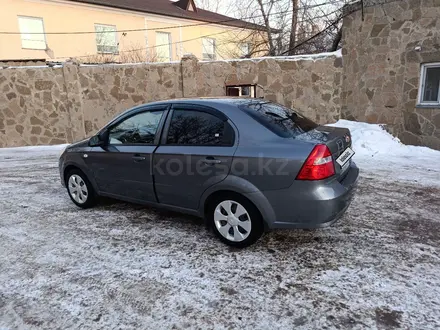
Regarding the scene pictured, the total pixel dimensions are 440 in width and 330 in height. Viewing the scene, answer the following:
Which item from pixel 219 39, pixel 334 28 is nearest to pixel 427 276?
pixel 334 28

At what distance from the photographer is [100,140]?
426 centimetres

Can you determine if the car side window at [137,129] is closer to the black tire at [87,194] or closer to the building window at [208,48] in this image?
the black tire at [87,194]

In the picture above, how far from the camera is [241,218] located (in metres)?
3.23

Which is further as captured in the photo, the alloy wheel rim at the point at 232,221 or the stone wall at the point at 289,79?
the stone wall at the point at 289,79

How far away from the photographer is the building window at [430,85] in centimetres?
736

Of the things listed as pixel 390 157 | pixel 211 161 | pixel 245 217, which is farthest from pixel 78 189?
pixel 390 157

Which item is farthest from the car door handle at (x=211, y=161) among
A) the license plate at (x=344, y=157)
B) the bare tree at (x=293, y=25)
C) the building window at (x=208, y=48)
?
the building window at (x=208, y=48)

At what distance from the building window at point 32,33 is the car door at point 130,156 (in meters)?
18.4

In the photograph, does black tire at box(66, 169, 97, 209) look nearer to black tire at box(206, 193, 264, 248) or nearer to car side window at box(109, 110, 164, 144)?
car side window at box(109, 110, 164, 144)

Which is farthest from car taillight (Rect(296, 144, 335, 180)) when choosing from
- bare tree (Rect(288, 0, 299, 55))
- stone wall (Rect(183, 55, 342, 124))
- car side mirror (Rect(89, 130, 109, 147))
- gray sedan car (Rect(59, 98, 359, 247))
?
bare tree (Rect(288, 0, 299, 55))

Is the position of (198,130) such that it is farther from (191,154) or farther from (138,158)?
(138,158)

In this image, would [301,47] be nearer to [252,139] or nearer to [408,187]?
[408,187]

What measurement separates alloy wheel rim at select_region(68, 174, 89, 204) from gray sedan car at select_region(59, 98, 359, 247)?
628 millimetres

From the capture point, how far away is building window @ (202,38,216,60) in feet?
86.6
